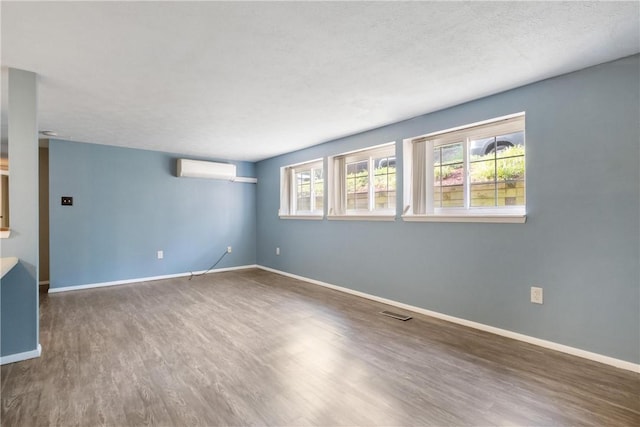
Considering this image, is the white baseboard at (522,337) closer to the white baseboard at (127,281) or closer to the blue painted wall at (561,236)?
the blue painted wall at (561,236)

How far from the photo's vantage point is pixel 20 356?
2.22 m

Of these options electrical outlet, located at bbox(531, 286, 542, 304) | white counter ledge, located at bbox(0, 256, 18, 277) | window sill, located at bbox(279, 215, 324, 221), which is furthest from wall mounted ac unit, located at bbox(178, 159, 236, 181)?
electrical outlet, located at bbox(531, 286, 542, 304)

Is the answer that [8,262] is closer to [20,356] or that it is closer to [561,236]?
[20,356]

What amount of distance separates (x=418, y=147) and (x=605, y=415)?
8.45ft

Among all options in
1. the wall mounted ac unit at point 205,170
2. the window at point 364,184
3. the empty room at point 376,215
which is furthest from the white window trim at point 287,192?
the empty room at point 376,215

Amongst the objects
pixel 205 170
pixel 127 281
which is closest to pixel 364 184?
pixel 205 170

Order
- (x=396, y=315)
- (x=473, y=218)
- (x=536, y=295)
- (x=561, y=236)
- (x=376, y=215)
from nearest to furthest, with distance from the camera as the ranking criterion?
1. (x=561, y=236)
2. (x=536, y=295)
3. (x=473, y=218)
4. (x=396, y=315)
5. (x=376, y=215)

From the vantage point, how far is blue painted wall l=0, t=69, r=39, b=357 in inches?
86.3

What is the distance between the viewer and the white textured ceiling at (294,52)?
62.3 inches

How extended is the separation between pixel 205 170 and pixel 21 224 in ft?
10.4

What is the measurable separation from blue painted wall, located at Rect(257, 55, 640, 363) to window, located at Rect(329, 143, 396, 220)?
1.76 ft

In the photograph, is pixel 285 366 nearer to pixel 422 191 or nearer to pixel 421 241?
pixel 421 241

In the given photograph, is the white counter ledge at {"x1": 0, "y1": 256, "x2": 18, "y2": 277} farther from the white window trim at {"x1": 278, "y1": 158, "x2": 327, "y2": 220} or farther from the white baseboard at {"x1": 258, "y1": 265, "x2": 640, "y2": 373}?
the white window trim at {"x1": 278, "y1": 158, "x2": 327, "y2": 220}

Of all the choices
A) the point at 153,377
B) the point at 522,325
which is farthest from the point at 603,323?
the point at 153,377
